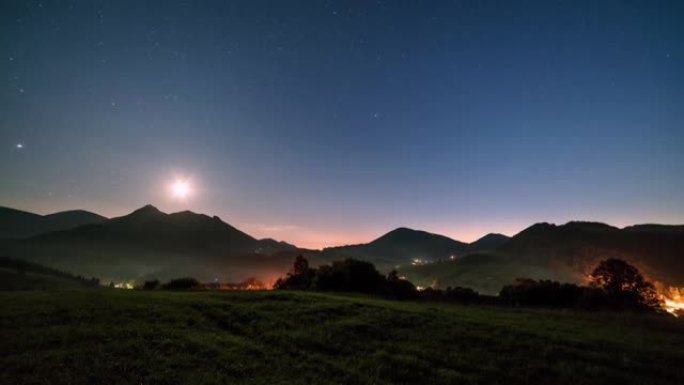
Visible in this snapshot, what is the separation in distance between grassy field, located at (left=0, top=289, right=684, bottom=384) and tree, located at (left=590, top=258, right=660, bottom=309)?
25000 millimetres

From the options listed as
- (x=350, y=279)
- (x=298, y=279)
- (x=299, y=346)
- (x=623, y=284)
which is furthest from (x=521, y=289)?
(x=299, y=346)

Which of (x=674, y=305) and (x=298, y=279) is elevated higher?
(x=298, y=279)

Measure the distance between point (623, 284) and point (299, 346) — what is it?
6293 cm

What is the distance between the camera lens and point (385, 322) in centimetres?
2812

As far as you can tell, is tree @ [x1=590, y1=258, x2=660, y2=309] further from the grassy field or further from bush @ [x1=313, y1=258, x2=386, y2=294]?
bush @ [x1=313, y1=258, x2=386, y2=294]

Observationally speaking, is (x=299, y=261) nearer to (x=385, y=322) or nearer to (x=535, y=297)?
(x=535, y=297)

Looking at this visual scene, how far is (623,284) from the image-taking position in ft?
210

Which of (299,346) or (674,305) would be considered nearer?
(299,346)

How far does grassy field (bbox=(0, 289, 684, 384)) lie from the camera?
17.3 m

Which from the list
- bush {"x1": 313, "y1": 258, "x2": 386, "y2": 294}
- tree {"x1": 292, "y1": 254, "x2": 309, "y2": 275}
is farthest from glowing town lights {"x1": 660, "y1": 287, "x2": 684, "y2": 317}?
tree {"x1": 292, "y1": 254, "x2": 309, "y2": 275}

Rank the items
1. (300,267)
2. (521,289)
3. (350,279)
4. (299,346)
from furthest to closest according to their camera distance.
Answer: (300,267) → (350,279) → (521,289) → (299,346)

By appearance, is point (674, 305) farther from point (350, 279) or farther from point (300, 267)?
point (300, 267)

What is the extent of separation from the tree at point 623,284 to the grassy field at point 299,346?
25.0 m

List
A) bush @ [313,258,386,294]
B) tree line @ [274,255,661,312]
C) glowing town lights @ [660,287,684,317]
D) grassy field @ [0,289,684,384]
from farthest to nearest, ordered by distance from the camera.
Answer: bush @ [313,258,386,294]
glowing town lights @ [660,287,684,317]
tree line @ [274,255,661,312]
grassy field @ [0,289,684,384]
